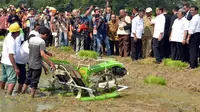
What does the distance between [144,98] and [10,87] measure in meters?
2.99

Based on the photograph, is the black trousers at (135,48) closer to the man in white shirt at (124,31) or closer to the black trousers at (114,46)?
the man in white shirt at (124,31)

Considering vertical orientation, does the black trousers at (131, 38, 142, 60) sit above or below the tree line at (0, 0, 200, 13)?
below

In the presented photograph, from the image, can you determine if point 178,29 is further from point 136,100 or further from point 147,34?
point 136,100

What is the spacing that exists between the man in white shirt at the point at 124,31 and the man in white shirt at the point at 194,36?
292 cm

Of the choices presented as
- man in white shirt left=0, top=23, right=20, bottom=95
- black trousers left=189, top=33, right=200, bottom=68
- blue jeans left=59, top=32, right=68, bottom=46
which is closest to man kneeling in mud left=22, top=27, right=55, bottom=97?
man in white shirt left=0, top=23, right=20, bottom=95

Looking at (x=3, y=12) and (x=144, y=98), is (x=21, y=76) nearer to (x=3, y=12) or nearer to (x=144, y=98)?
(x=144, y=98)

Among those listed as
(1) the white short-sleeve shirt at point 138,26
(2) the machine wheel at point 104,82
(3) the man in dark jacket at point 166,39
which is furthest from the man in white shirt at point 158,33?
(2) the machine wheel at point 104,82

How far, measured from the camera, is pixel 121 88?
10.5m

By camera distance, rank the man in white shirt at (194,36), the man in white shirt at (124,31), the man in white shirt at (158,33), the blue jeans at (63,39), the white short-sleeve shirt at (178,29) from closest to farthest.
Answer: the man in white shirt at (194,36) → the white short-sleeve shirt at (178,29) → the man in white shirt at (158,33) → the man in white shirt at (124,31) → the blue jeans at (63,39)

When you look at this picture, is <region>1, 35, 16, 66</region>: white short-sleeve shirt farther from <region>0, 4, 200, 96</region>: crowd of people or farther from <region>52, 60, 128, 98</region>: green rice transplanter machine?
<region>52, 60, 128, 98</region>: green rice transplanter machine

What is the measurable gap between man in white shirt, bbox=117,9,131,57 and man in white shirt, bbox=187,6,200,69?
292cm

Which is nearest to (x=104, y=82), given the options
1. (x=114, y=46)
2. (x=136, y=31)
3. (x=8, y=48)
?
(x=8, y=48)

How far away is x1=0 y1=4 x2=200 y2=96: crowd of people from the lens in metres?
9.25

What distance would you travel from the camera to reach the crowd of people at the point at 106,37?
925cm
